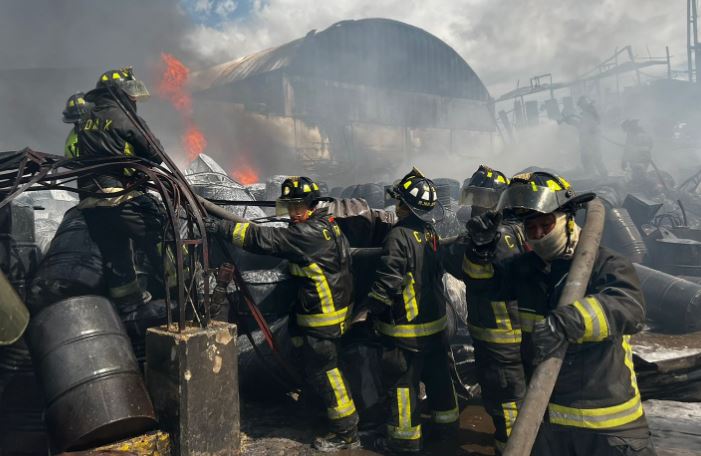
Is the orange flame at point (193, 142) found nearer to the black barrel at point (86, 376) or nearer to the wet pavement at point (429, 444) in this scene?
the wet pavement at point (429, 444)

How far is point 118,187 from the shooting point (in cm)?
426

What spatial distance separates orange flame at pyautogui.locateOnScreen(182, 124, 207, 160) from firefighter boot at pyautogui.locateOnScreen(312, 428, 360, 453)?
14760 millimetres

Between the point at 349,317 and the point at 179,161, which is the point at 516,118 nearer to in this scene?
the point at 179,161

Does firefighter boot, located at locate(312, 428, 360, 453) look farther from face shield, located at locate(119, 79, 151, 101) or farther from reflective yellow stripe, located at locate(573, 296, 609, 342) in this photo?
face shield, located at locate(119, 79, 151, 101)

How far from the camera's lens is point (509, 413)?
3.26 meters

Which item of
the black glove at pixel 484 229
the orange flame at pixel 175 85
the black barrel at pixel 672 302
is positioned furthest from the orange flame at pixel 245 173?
the black glove at pixel 484 229

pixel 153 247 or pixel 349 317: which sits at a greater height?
pixel 153 247

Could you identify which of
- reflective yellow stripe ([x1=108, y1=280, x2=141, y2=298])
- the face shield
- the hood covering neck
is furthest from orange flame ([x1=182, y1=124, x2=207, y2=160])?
the hood covering neck

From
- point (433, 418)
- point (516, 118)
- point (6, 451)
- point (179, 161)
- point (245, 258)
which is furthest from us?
point (516, 118)

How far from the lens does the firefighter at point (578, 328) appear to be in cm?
187

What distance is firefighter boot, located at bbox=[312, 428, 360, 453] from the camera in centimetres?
360

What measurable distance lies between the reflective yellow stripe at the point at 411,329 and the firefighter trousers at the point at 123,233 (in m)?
2.08

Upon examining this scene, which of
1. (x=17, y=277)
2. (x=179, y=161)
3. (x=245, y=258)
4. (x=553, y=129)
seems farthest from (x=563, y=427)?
(x=553, y=129)

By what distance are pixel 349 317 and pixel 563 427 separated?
2013mm
